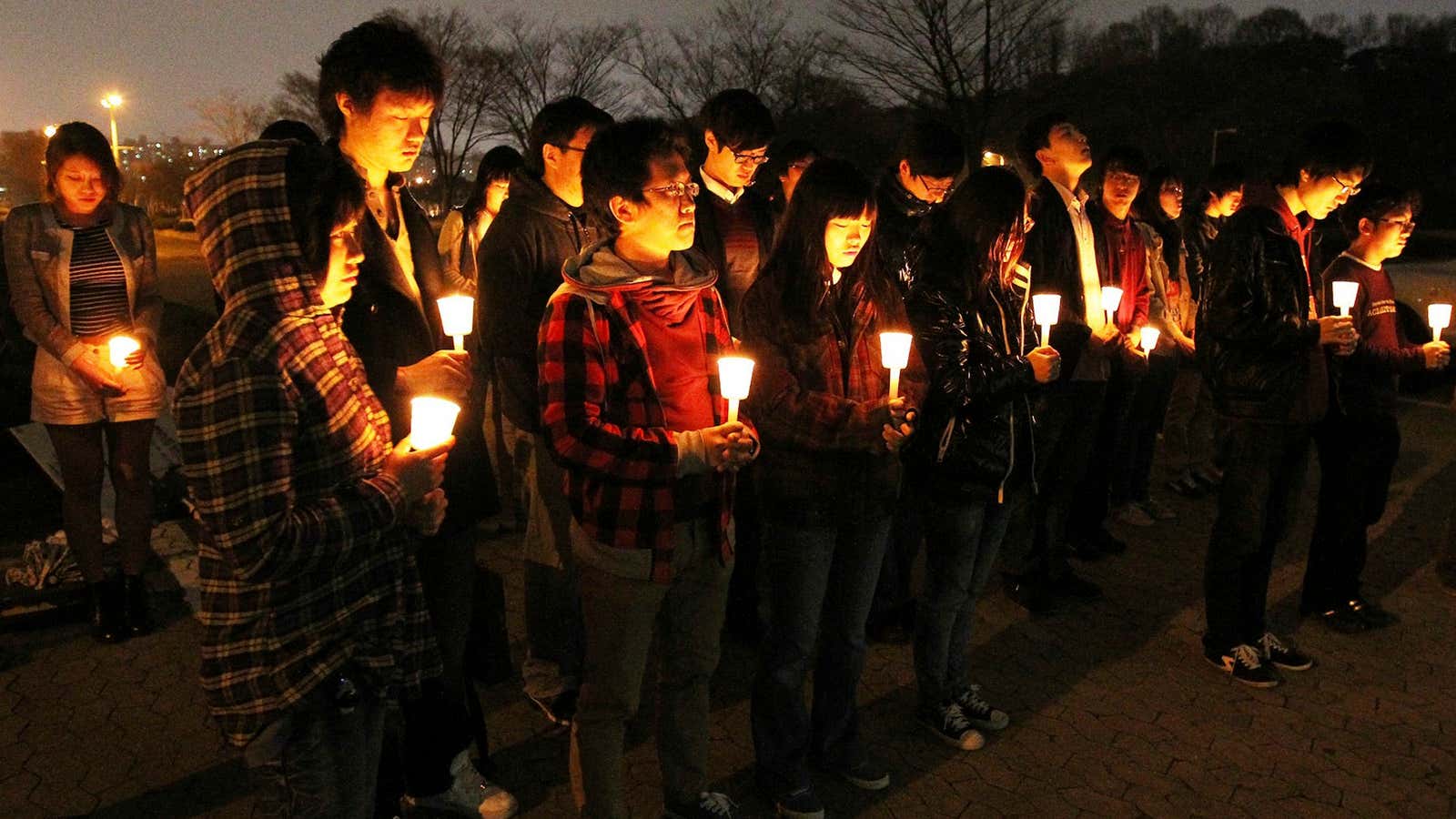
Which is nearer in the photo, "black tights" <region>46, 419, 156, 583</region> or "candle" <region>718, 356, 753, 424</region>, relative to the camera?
"candle" <region>718, 356, 753, 424</region>

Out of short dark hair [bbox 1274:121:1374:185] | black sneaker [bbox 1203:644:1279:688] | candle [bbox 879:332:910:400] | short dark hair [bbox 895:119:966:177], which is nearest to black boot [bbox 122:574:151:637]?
candle [bbox 879:332:910:400]

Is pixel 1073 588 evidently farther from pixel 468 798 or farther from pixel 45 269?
pixel 45 269

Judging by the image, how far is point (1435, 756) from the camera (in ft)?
12.9

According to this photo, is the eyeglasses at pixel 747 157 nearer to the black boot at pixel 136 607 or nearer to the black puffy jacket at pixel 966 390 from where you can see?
the black puffy jacket at pixel 966 390

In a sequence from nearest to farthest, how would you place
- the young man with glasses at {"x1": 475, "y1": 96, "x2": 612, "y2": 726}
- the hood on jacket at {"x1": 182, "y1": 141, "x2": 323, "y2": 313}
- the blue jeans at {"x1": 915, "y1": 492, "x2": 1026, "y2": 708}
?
the hood on jacket at {"x1": 182, "y1": 141, "x2": 323, "y2": 313} < the blue jeans at {"x1": 915, "y1": 492, "x2": 1026, "y2": 708} < the young man with glasses at {"x1": 475, "y1": 96, "x2": 612, "y2": 726}

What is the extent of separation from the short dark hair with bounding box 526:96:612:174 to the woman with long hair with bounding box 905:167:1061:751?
1.40m

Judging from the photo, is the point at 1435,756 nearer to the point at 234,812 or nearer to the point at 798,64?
the point at 234,812

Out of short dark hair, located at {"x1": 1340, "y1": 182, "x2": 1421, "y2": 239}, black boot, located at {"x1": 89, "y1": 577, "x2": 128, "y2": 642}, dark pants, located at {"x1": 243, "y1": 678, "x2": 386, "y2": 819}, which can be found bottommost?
black boot, located at {"x1": 89, "y1": 577, "x2": 128, "y2": 642}

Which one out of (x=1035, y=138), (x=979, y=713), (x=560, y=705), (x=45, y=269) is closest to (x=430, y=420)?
(x=560, y=705)

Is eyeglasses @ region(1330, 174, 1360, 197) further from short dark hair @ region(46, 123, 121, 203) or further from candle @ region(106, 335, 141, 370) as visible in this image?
short dark hair @ region(46, 123, 121, 203)

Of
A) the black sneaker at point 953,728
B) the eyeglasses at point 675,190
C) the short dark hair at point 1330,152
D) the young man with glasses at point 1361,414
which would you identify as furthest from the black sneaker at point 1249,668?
the eyeglasses at point 675,190

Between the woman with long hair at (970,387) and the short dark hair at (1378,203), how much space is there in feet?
6.52

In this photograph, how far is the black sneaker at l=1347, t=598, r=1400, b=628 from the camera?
5.14m

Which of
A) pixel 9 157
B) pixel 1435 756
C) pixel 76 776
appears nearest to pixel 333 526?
pixel 76 776
